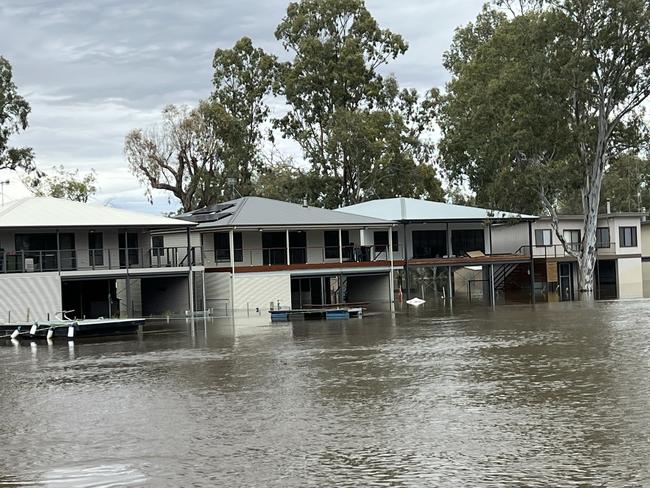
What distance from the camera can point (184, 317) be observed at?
4447cm

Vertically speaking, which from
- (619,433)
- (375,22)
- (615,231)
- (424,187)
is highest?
(375,22)

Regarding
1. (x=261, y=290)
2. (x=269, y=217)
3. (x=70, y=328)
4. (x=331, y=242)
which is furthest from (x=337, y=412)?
(x=331, y=242)

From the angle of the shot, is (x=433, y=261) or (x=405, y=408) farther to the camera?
(x=433, y=261)

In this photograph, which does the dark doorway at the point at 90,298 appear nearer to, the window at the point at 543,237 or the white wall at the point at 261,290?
the white wall at the point at 261,290

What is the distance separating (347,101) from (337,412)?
55.1m

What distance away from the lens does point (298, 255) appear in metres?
51.0

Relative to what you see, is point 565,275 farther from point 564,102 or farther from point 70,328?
point 70,328

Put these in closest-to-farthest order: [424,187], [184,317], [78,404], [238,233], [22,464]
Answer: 1. [22,464]
2. [78,404]
3. [184,317]
4. [238,233]
5. [424,187]

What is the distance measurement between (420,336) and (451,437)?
17209mm

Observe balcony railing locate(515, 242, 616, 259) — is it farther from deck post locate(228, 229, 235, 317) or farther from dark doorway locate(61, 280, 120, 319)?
dark doorway locate(61, 280, 120, 319)

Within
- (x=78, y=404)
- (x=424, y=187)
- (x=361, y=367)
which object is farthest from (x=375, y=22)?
(x=78, y=404)

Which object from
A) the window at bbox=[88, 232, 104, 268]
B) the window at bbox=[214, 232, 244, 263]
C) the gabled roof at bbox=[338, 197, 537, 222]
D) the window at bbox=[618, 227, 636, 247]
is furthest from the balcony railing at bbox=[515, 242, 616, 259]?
the window at bbox=[88, 232, 104, 268]

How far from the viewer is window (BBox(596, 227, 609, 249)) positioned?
64.5 metres

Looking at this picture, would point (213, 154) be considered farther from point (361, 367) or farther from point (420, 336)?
point (361, 367)
